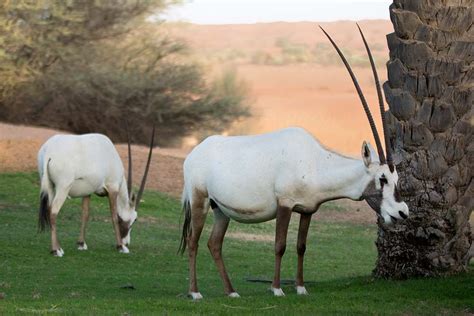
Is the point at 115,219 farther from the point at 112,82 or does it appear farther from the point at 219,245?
the point at 112,82

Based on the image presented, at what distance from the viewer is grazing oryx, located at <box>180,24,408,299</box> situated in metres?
9.35

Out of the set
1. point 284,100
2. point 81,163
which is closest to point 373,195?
point 81,163

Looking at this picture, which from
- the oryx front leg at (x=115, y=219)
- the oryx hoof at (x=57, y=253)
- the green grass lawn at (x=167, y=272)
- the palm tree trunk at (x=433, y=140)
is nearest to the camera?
the green grass lawn at (x=167, y=272)

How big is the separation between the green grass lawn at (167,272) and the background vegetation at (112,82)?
7158mm

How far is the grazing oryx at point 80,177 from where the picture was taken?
1491cm

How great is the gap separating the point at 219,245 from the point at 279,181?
962 mm

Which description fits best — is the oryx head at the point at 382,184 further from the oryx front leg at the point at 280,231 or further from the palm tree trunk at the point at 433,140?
the palm tree trunk at the point at 433,140

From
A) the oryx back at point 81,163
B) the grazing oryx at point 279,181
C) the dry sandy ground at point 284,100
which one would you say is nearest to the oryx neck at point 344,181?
the grazing oryx at point 279,181

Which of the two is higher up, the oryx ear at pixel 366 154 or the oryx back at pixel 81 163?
the oryx ear at pixel 366 154

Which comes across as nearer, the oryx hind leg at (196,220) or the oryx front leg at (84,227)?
the oryx hind leg at (196,220)

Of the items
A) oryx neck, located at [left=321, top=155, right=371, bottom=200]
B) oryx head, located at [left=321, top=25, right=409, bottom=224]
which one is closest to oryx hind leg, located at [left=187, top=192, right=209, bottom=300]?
oryx neck, located at [left=321, top=155, right=371, bottom=200]

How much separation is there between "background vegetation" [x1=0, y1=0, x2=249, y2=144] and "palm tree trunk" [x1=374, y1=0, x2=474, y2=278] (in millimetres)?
19423

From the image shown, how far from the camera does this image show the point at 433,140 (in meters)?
10.6

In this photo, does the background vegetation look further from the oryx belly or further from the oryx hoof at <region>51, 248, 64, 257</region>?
the oryx belly
